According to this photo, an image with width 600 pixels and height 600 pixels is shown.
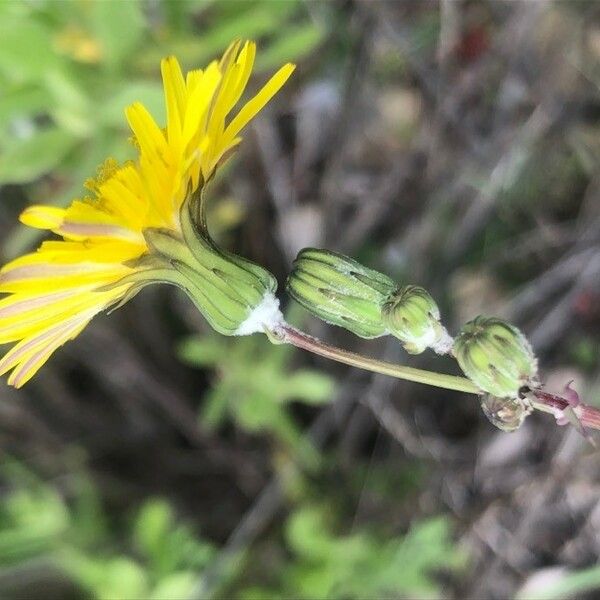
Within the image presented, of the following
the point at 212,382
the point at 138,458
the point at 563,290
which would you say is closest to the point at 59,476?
the point at 138,458

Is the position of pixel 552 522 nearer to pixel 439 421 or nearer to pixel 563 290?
pixel 439 421

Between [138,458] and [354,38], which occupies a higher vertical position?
[354,38]

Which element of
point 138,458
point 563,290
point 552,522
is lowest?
point 552,522

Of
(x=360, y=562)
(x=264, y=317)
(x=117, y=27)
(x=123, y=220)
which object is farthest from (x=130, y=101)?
(x=360, y=562)

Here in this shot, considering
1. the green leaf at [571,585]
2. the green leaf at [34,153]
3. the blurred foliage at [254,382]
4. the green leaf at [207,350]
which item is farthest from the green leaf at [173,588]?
the green leaf at [34,153]

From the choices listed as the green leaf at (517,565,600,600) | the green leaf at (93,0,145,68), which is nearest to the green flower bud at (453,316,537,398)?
the green leaf at (517,565,600,600)

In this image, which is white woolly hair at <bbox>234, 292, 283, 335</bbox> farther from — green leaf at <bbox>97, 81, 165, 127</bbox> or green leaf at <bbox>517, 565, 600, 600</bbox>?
green leaf at <bbox>517, 565, 600, 600</bbox>
